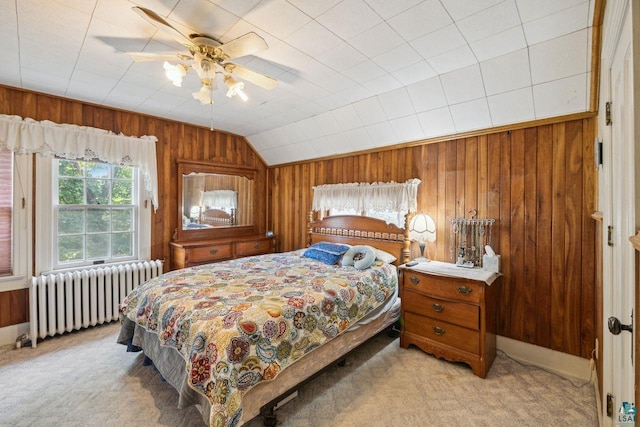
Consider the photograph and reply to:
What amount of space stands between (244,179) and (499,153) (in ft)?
11.5

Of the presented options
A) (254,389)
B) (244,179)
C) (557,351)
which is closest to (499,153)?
(557,351)

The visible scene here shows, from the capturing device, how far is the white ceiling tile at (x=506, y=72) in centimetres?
211

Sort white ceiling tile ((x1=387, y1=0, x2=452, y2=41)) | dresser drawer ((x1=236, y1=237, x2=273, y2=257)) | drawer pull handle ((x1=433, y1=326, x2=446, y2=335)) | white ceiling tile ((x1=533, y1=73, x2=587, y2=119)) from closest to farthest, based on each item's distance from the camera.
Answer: white ceiling tile ((x1=387, y1=0, x2=452, y2=41)) < white ceiling tile ((x1=533, y1=73, x2=587, y2=119)) < drawer pull handle ((x1=433, y1=326, x2=446, y2=335)) < dresser drawer ((x1=236, y1=237, x2=273, y2=257))

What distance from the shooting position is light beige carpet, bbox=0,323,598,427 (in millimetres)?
1815

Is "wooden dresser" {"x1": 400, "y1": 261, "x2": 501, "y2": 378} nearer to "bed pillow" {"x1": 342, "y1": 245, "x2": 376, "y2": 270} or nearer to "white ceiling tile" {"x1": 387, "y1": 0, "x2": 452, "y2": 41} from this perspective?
"bed pillow" {"x1": 342, "y1": 245, "x2": 376, "y2": 270}

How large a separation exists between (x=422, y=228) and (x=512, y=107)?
4.38ft

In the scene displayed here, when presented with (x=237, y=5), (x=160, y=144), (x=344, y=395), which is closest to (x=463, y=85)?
(x=237, y=5)

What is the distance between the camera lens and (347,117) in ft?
11.0

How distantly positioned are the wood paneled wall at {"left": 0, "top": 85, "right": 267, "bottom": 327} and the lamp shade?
273 centimetres

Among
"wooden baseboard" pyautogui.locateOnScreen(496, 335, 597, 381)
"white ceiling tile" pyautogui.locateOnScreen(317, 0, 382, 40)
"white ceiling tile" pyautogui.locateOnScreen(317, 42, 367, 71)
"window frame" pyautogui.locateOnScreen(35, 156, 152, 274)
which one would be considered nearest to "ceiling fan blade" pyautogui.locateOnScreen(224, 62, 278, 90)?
"white ceiling tile" pyautogui.locateOnScreen(317, 42, 367, 71)

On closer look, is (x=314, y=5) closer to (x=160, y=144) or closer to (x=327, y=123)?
(x=327, y=123)

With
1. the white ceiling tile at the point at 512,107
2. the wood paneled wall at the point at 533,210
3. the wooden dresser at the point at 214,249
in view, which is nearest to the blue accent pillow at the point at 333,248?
the wood paneled wall at the point at 533,210

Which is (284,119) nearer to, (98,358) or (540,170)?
(540,170)

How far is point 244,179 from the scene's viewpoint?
182 inches
